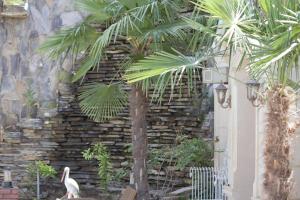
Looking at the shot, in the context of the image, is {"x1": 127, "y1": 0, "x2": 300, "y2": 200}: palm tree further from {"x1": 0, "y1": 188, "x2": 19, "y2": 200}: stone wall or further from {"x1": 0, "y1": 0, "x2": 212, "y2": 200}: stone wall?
{"x1": 0, "y1": 0, "x2": 212, "y2": 200}: stone wall

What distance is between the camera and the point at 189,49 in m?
10.4

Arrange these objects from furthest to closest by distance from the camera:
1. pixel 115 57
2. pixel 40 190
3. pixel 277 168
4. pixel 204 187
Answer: pixel 115 57
pixel 40 190
pixel 204 187
pixel 277 168

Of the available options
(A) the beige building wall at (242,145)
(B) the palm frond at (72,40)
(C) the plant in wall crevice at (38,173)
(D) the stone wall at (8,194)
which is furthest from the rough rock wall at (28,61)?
(A) the beige building wall at (242,145)

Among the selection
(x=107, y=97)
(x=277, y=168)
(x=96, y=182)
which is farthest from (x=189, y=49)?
(x=96, y=182)

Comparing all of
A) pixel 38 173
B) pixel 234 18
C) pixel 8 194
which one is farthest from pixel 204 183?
pixel 234 18

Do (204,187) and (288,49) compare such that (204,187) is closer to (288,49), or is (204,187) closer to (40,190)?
(40,190)

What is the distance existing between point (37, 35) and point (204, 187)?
6.22 m

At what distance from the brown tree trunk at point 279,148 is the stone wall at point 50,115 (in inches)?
354

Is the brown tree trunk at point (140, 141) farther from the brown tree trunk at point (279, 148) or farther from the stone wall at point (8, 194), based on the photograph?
the brown tree trunk at point (279, 148)

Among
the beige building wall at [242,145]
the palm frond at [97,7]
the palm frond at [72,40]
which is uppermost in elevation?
the palm frond at [97,7]

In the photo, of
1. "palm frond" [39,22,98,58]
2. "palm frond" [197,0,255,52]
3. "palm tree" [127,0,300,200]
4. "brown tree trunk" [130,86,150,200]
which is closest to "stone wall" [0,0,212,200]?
"brown tree trunk" [130,86,150,200]

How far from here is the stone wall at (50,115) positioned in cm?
1623

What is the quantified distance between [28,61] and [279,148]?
1120 cm

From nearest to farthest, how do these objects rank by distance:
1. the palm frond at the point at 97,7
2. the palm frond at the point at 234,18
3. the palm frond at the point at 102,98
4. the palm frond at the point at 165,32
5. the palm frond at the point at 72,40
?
the palm frond at the point at 234,18, the palm frond at the point at 165,32, the palm frond at the point at 97,7, the palm frond at the point at 72,40, the palm frond at the point at 102,98
